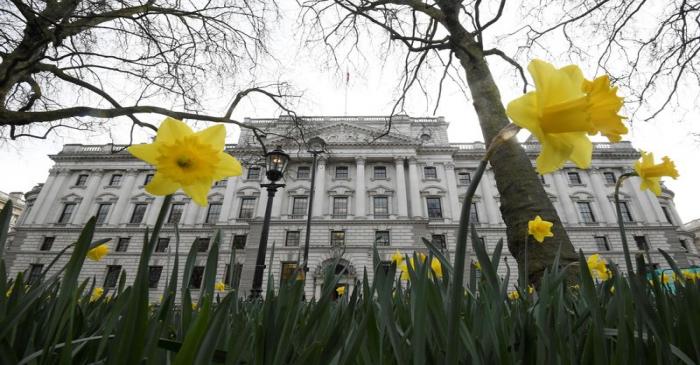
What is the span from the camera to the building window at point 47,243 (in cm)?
2228

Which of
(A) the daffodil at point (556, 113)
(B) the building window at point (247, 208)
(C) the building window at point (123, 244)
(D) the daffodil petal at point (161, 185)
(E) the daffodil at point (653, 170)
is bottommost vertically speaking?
(D) the daffodil petal at point (161, 185)

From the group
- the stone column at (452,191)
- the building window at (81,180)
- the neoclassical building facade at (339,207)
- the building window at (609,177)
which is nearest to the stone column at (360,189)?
the neoclassical building facade at (339,207)

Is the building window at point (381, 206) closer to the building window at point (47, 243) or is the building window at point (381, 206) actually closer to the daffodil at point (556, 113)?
the daffodil at point (556, 113)

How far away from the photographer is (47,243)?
22469 mm

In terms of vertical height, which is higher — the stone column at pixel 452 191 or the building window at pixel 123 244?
the stone column at pixel 452 191

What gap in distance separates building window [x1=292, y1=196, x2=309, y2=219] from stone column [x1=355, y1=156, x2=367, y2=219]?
11.9 ft

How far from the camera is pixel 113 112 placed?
4281 mm

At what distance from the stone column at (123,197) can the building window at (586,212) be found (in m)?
34.0

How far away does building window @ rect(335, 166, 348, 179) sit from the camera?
75.9ft

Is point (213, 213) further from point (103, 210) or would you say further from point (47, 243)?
point (47, 243)

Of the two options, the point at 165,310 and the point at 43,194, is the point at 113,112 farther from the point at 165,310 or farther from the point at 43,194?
the point at 43,194

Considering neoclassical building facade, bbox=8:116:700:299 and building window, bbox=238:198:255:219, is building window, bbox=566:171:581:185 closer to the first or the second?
neoclassical building facade, bbox=8:116:700:299

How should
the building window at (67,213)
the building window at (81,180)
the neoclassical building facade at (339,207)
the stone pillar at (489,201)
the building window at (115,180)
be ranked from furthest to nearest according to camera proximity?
the building window at (115,180) → the building window at (81,180) → the building window at (67,213) → the stone pillar at (489,201) → the neoclassical building facade at (339,207)

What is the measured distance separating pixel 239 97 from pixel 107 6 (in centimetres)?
205
